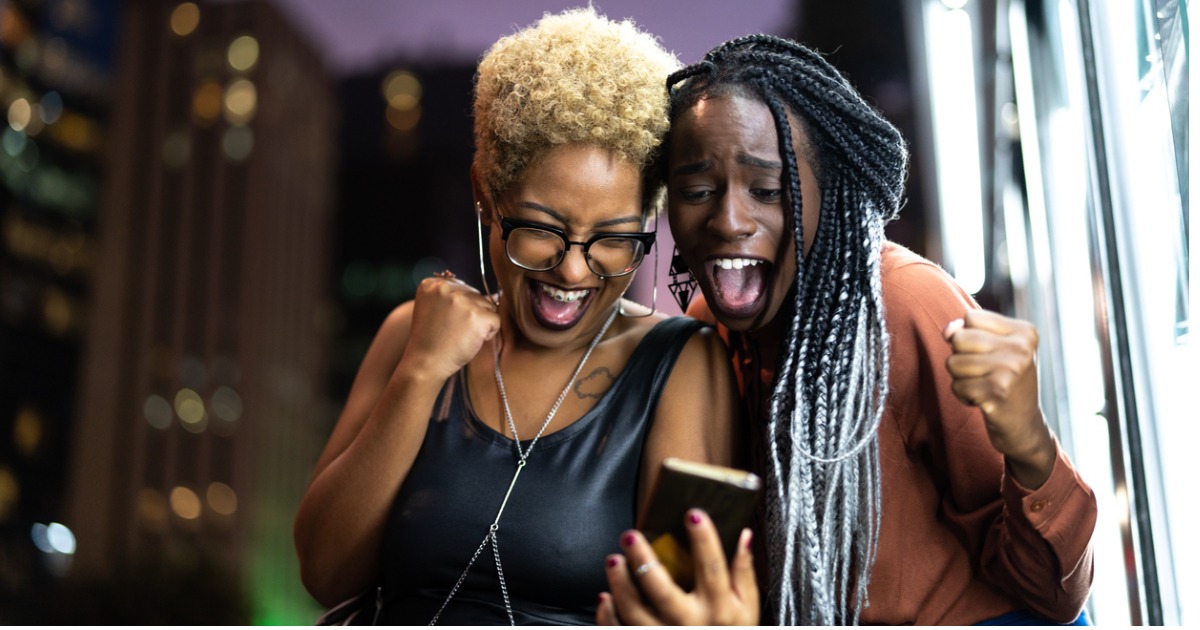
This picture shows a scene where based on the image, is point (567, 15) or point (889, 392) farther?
point (567, 15)

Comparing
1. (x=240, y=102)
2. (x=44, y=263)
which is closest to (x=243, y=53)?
(x=240, y=102)

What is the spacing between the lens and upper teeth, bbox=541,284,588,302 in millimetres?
2010

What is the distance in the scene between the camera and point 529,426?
209cm

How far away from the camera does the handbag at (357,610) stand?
208 cm

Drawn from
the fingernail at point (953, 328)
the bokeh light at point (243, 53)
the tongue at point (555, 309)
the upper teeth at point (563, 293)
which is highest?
the bokeh light at point (243, 53)

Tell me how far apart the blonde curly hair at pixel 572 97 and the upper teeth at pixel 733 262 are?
247mm

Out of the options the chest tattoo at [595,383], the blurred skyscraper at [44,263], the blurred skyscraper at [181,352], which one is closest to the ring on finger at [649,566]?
the chest tattoo at [595,383]

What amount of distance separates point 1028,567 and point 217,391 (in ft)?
153

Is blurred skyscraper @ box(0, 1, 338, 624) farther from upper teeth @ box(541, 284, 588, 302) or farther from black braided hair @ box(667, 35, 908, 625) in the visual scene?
black braided hair @ box(667, 35, 908, 625)

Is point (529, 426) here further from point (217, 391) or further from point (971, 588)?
point (217, 391)

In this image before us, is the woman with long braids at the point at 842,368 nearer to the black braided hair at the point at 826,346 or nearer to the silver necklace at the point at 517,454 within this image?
the black braided hair at the point at 826,346

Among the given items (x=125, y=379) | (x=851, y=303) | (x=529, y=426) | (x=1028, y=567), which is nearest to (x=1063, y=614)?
(x=1028, y=567)

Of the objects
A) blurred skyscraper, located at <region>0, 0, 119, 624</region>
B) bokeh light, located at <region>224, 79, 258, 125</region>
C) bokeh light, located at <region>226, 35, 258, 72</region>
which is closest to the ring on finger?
blurred skyscraper, located at <region>0, 0, 119, 624</region>

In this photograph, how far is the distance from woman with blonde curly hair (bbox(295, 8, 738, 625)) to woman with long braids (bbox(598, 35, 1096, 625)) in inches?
5.3
